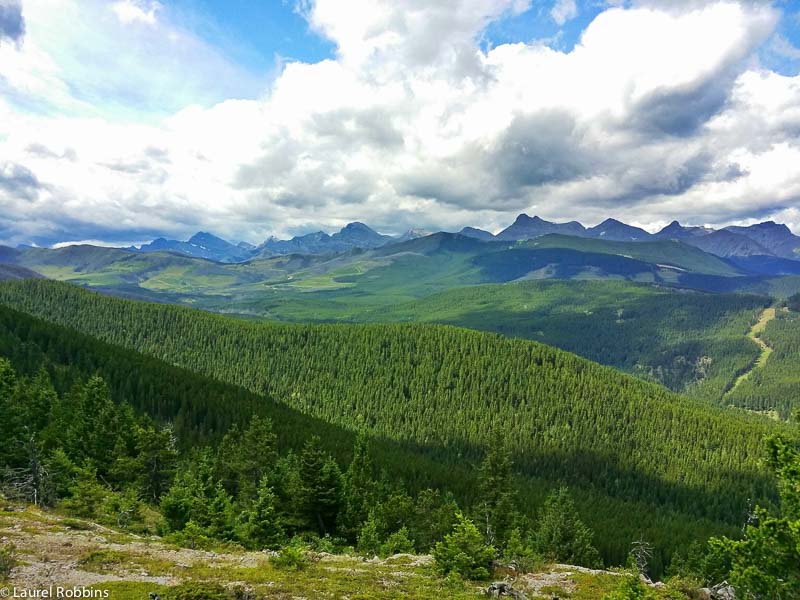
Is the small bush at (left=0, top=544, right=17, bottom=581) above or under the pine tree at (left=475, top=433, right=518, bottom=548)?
above

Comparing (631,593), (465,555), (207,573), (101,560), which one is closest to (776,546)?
(631,593)

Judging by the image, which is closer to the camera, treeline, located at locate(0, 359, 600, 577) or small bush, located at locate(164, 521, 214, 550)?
small bush, located at locate(164, 521, 214, 550)

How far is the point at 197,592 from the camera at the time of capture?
20641 mm

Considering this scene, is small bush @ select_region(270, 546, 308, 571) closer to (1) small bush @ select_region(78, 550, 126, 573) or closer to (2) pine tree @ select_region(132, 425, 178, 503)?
(1) small bush @ select_region(78, 550, 126, 573)

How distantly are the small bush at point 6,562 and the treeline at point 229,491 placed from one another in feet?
37.4

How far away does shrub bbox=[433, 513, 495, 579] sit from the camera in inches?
1149

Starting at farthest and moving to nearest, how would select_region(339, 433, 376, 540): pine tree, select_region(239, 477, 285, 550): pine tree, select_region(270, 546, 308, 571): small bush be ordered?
select_region(339, 433, 376, 540): pine tree < select_region(239, 477, 285, 550): pine tree < select_region(270, 546, 308, 571): small bush

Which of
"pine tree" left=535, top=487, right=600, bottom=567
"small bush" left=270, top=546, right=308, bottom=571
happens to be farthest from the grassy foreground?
"pine tree" left=535, top=487, right=600, bottom=567

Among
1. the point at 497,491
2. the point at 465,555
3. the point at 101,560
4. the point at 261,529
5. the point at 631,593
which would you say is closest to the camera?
the point at 631,593

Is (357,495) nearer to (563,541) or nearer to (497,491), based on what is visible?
(497,491)

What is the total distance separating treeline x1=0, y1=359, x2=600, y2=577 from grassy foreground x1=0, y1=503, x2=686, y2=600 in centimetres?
333

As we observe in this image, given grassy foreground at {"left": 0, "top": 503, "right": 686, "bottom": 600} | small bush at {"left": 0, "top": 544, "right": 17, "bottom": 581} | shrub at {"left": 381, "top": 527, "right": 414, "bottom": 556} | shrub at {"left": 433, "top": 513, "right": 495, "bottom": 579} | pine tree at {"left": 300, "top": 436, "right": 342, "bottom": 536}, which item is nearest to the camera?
small bush at {"left": 0, "top": 544, "right": 17, "bottom": 581}

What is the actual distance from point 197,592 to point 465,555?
16.3 m

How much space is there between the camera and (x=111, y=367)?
146375 mm
